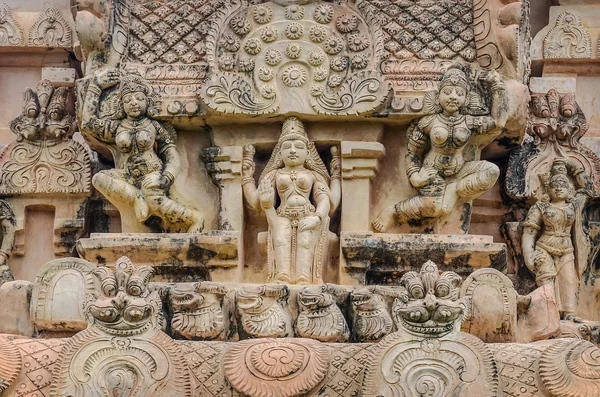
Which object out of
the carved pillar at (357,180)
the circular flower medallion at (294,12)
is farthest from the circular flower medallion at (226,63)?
the carved pillar at (357,180)

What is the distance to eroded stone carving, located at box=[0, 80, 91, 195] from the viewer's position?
14.7 meters

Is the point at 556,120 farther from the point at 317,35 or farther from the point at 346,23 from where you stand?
the point at 317,35

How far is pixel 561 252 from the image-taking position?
14.3 metres

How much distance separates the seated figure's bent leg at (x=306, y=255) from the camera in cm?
1366

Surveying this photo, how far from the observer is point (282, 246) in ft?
45.1

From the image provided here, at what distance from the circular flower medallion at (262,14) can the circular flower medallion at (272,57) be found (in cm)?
30

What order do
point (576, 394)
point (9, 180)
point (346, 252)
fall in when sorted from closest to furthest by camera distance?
point (576, 394) → point (346, 252) → point (9, 180)

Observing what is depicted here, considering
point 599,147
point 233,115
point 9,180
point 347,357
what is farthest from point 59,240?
point 599,147

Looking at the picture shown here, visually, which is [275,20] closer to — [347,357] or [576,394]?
[347,357]

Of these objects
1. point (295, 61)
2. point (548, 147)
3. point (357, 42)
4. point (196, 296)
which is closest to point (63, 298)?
point (196, 296)

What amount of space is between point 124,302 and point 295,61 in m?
2.85

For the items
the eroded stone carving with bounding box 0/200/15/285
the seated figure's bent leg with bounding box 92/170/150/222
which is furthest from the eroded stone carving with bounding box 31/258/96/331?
the eroded stone carving with bounding box 0/200/15/285

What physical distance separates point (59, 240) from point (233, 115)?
5.73ft

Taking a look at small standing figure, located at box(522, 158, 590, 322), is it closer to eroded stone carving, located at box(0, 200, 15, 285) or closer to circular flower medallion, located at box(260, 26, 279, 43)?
circular flower medallion, located at box(260, 26, 279, 43)
